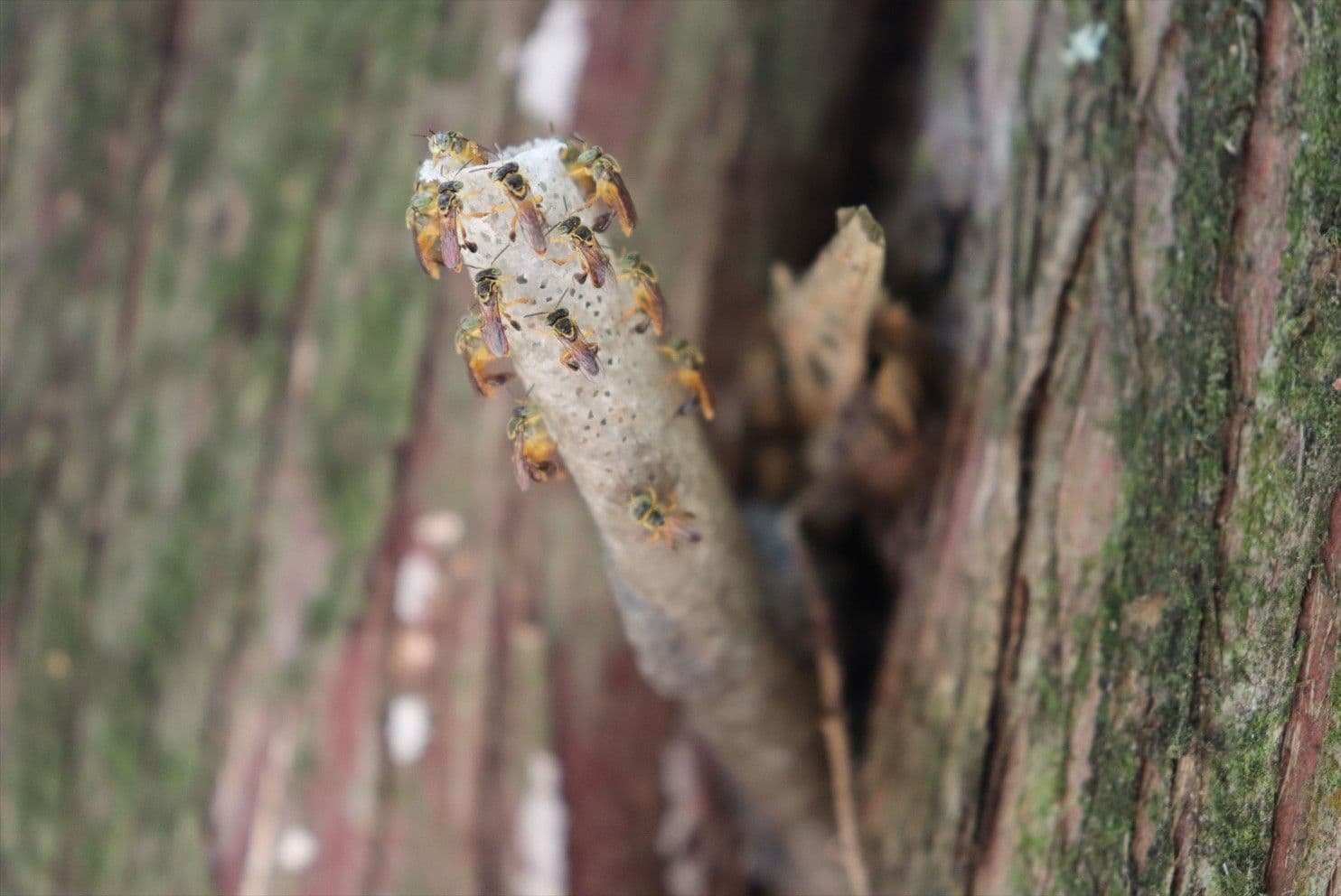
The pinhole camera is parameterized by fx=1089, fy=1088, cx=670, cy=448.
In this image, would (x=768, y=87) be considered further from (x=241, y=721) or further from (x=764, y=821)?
(x=241, y=721)

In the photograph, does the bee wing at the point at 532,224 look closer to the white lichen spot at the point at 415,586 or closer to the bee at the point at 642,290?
the bee at the point at 642,290

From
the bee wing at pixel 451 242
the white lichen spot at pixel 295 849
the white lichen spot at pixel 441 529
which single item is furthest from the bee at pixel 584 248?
the white lichen spot at pixel 295 849

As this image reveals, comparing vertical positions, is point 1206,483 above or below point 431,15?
below

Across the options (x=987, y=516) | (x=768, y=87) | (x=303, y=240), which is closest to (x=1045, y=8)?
(x=768, y=87)

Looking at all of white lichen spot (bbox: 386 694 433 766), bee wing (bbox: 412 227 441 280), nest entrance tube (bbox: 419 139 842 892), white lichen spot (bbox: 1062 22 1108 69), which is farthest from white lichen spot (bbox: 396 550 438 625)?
white lichen spot (bbox: 1062 22 1108 69)

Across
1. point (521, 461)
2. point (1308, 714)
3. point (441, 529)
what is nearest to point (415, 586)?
point (441, 529)

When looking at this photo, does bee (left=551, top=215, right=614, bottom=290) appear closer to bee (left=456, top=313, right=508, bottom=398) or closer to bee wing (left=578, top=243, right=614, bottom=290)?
bee wing (left=578, top=243, right=614, bottom=290)
